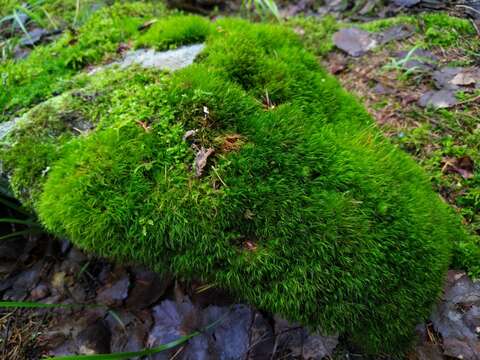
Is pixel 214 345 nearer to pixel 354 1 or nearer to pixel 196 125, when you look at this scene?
pixel 196 125

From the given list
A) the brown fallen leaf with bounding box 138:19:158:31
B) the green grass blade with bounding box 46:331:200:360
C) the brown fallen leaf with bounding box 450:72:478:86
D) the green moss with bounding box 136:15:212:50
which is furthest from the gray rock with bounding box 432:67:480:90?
the green grass blade with bounding box 46:331:200:360

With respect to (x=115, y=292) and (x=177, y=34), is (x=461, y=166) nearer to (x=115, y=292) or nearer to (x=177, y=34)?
(x=177, y=34)

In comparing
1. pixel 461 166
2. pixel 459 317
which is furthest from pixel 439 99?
pixel 459 317

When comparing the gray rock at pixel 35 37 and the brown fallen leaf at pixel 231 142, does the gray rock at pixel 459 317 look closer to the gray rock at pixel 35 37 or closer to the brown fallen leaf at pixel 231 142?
the brown fallen leaf at pixel 231 142

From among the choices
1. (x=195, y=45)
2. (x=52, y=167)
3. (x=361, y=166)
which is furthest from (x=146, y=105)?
(x=361, y=166)

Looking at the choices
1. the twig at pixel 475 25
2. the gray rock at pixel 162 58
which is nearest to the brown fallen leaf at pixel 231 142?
the gray rock at pixel 162 58
